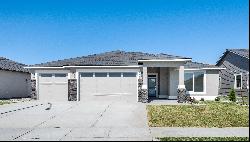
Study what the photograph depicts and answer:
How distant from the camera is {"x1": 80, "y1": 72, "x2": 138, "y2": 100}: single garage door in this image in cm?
2377

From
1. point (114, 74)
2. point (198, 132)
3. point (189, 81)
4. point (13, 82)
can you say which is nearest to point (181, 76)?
point (189, 81)

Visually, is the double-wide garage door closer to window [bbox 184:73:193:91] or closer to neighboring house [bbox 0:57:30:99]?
window [bbox 184:73:193:91]

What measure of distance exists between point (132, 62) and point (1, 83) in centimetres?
1369

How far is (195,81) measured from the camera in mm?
26516

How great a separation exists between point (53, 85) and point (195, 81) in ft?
41.6

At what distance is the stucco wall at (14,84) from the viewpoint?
2933cm

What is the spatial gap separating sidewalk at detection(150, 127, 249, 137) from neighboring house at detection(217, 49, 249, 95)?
662 inches

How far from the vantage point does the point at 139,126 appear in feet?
37.2

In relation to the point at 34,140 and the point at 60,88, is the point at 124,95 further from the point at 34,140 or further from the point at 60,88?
the point at 34,140

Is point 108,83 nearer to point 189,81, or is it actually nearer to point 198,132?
point 189,81

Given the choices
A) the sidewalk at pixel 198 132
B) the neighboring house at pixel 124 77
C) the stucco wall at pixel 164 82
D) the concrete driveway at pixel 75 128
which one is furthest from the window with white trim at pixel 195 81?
the sidewalk at pixel 198 132

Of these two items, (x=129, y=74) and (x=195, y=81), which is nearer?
(x=129, y=74)

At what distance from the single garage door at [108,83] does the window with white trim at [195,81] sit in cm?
554

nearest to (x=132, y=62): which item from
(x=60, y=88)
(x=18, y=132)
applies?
(x=60, y=88)
